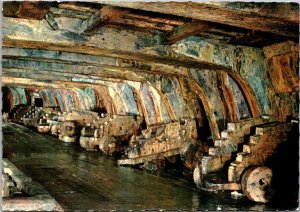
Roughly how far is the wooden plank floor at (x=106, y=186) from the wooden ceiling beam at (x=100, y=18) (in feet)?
8.78

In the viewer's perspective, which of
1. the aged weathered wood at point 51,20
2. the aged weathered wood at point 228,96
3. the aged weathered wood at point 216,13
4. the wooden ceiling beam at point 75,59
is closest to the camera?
the aged weathered wood at point 216,13

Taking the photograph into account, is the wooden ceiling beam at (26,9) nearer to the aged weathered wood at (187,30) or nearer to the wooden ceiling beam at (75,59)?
the aged weathered wood at (187,30)

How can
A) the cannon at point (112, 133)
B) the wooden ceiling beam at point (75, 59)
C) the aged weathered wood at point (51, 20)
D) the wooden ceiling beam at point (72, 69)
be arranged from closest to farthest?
the aged weathered wood at point (51, 20), the wooden ceiling beam at point (75, 59), the wooden ceiling beam at point (72, 69), the cannon at point (112, 133)

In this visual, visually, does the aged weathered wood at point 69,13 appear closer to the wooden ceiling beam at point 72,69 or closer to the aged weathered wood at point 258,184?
the aged weathered wood at point 258,184

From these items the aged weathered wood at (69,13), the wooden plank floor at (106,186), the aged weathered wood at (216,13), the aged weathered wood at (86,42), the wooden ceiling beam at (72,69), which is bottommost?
the wooden plank floor at (106,186)

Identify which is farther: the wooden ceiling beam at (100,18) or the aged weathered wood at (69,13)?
the aged weathered wood at (69,13)

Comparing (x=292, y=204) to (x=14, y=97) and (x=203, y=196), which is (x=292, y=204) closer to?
(x=203, y=196)

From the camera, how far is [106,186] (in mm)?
7203

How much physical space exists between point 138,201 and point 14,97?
24.1 m

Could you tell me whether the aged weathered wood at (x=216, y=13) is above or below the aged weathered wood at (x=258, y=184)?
above

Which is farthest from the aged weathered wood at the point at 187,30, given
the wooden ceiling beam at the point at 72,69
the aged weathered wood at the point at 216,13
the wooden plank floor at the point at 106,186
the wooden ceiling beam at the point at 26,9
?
the wooden ceiling beam at the point at 72,69

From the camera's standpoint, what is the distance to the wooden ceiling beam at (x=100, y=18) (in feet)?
13.8

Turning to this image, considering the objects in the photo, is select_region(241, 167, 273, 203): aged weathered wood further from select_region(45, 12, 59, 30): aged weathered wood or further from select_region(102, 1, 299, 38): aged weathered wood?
select_region(45, 12, 59, 30): aged weathered wood

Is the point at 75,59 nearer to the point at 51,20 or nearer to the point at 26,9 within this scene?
the point at 51,20
